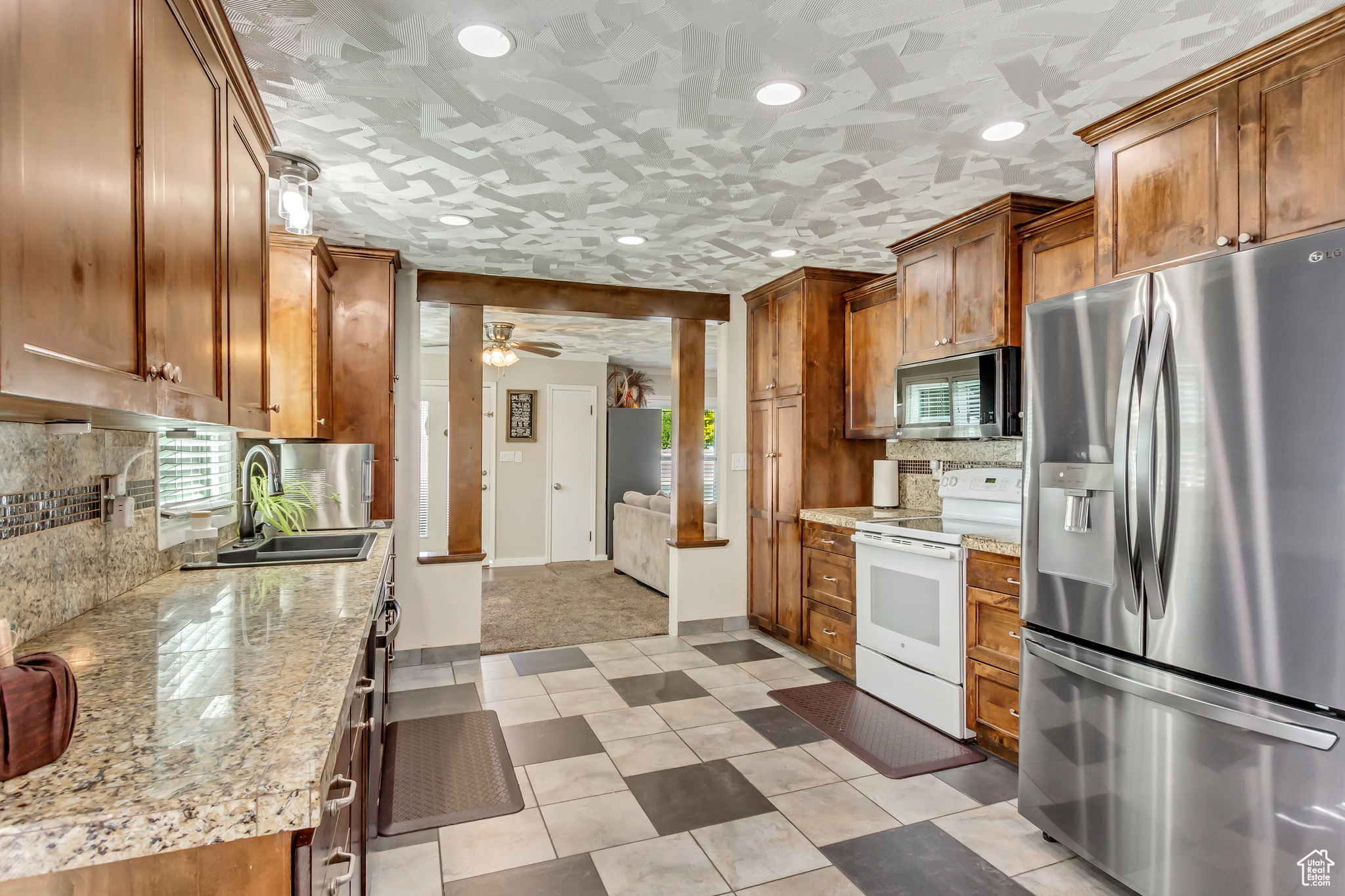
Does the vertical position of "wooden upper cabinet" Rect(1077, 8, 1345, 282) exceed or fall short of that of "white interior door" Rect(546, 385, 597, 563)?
it exceeds it

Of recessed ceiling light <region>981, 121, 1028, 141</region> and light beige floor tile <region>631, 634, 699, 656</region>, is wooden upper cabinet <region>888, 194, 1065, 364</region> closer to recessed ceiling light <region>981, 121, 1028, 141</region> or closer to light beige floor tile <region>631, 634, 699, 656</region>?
recessed ceiling light <region>981, 121, 1028, 141</region>

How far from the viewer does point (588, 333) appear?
20.7 feet

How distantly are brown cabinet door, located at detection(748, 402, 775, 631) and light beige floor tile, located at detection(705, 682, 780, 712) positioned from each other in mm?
975

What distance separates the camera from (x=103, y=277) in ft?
3.40

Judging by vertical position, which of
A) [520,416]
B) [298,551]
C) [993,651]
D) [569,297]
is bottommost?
[993,651]

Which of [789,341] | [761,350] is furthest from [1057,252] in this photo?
[761,350]

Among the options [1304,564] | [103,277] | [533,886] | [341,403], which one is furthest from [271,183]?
[1304,564]

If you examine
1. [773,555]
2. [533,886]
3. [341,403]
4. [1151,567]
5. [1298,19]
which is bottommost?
[533,886]

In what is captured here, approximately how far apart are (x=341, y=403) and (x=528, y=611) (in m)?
2.37

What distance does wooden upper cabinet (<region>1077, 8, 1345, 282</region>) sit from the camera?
1746mm

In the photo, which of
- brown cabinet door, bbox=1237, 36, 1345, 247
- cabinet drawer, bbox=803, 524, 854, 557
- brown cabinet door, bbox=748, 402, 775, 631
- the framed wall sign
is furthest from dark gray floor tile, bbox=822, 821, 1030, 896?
the framed wall sign

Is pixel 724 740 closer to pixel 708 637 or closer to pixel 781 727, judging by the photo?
pixel 781 727

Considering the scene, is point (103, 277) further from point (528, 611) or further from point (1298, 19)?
point (528, 611)

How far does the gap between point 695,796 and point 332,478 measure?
241 cm
